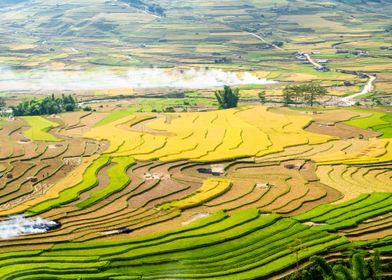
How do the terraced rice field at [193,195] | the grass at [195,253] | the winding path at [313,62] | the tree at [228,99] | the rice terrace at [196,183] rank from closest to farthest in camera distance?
the grass at [195,253], the rice terrace at [196,183], the terraced rice field at [193,195], the tree at [228,99], the winding path at [313,62]

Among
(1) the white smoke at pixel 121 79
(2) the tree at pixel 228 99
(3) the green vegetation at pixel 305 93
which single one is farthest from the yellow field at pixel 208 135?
(1) the white smoke at pixel 121 79

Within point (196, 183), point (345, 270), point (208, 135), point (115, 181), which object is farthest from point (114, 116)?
point (345, 270)

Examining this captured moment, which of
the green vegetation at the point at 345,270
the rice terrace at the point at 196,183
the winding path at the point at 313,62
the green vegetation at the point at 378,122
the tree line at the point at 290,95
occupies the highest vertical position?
the green vegetation at the point at 345,270

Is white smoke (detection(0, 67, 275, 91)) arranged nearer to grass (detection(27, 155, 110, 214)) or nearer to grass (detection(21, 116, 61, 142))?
grass (detection(21, 116, 61, 142))

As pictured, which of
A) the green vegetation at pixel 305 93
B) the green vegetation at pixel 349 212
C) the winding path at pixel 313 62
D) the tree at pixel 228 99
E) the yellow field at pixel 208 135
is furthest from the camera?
the winding path at pixel 313 62

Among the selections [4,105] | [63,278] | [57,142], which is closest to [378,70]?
[4,105]

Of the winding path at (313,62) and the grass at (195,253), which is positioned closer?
the grass at (195,253)

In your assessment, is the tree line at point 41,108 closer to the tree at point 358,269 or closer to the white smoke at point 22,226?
the white smoke at point 22,226
